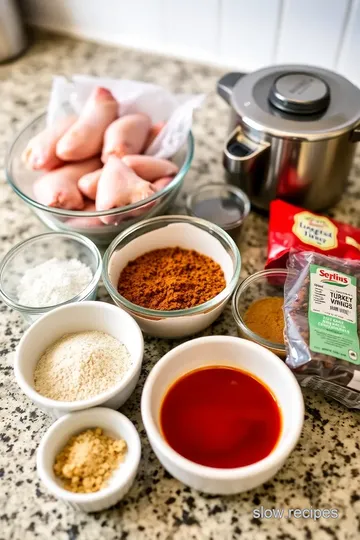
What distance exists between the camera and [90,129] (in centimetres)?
89

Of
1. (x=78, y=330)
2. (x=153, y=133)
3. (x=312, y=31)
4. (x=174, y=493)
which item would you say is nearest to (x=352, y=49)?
(x=312, y=31)

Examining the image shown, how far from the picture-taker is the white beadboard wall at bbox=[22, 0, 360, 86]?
3.51 ft

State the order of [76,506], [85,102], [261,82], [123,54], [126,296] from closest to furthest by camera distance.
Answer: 1. [76,506]
2. [126,296]
3. [261,82]
4. [85,102]
5. [123,54]

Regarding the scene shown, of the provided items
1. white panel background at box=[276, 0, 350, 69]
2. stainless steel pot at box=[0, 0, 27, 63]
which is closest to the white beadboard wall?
white panel background at box=[276, 0, 350, 69]

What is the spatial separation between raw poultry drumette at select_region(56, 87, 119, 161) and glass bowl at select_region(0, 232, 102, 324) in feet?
0.48

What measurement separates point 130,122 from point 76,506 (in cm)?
62

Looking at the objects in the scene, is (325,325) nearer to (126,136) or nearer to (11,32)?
(126,136)

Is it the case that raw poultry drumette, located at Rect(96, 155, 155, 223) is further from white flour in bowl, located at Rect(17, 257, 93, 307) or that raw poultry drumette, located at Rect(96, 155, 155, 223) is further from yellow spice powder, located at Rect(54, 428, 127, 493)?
yellow spice powder, located at Rect(54, 428, 127, 493)

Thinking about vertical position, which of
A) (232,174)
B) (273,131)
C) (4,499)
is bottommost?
(4,499)

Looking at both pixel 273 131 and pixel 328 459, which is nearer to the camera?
pixel 328 459

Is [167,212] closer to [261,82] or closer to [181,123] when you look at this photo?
[181,123]

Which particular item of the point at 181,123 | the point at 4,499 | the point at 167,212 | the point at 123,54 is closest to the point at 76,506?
the point at 4,499

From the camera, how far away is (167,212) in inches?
37.0

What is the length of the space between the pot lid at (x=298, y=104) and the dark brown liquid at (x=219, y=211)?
15 centimetres
